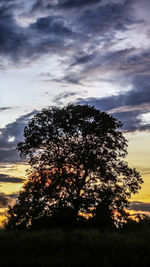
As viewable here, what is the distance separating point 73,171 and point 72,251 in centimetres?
1421

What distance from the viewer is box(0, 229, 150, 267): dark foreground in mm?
9289

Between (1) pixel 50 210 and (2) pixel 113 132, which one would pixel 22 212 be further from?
(2) pixel 113 132

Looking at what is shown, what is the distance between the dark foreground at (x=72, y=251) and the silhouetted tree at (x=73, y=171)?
10.4 metres

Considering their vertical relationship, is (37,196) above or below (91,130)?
below

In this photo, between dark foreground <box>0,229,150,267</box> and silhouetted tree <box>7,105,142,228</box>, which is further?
silhouetted tree <box>7,105,142,228</box>

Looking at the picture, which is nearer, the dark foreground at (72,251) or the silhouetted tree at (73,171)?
the dark foreground at (72,251)

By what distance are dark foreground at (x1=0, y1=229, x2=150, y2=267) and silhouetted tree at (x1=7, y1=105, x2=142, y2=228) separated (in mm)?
10390

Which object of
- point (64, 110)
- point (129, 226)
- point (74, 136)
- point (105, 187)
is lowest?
point (129, 226)

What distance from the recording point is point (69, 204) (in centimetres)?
2481

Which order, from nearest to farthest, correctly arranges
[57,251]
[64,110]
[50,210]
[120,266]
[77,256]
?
[120,266], [77,256], [57,251], [50,210], [64,110]

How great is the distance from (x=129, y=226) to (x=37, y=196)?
30.2 ft

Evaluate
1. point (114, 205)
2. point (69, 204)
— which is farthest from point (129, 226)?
point (69, 204)

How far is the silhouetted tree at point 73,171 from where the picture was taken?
24.6 meters

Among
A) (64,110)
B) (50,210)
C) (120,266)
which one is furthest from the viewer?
(64,110)
